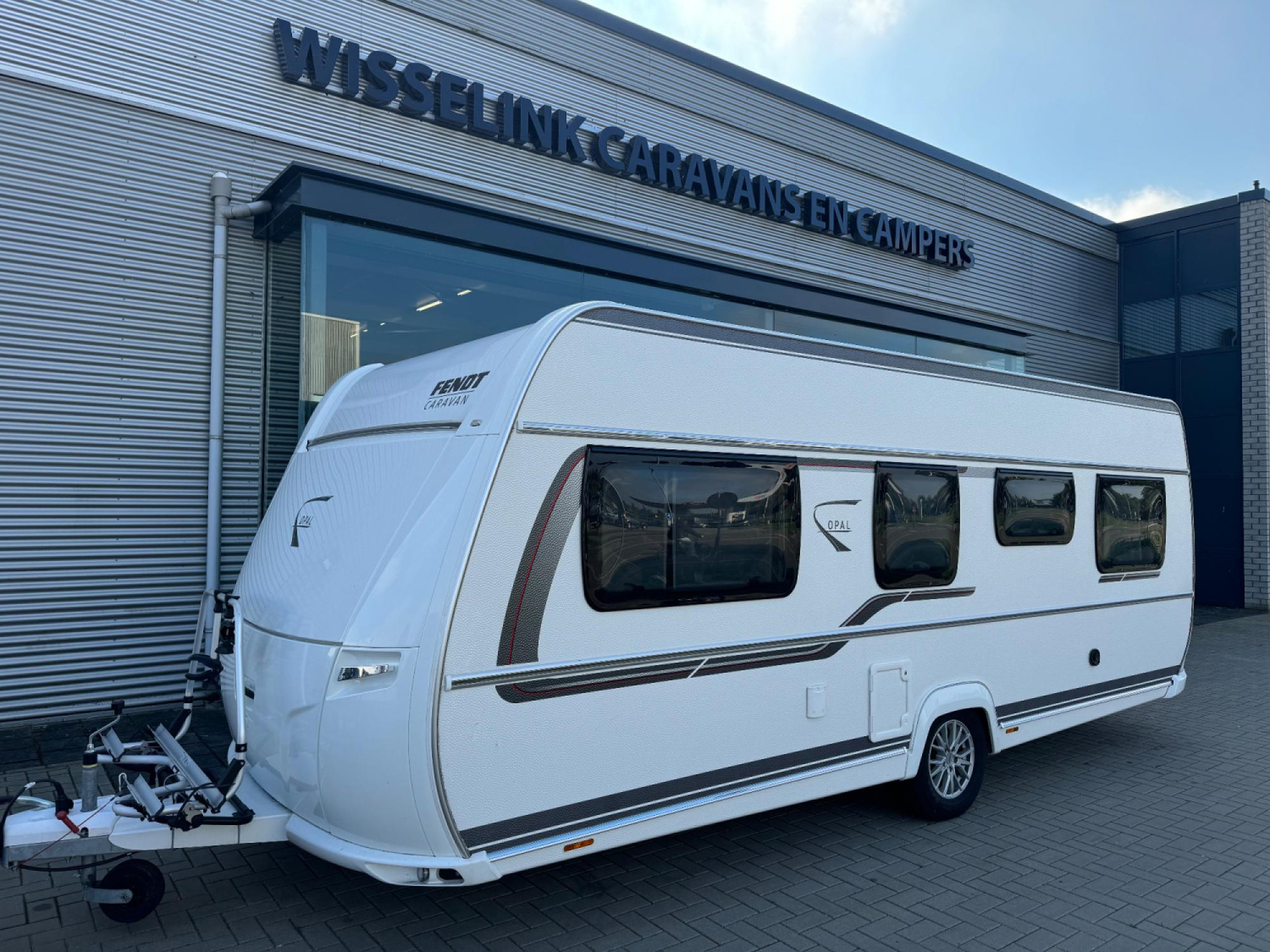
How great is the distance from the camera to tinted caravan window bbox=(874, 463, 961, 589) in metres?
5.05

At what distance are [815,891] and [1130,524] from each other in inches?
163

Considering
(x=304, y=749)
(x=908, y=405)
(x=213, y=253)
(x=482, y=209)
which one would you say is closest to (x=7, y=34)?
(x=213, y=253)

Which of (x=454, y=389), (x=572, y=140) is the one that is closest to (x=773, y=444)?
(x=454, y=389)

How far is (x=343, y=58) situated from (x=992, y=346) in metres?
9.96

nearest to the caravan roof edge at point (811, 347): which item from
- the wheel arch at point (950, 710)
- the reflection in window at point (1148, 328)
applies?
the wheel arch at point (950, 710)

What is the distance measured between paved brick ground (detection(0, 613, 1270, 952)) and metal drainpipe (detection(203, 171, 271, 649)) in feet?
6.51

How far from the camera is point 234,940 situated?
3.78 metres

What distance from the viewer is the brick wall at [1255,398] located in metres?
14.8

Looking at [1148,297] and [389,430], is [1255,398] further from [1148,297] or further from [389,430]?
[389,430]

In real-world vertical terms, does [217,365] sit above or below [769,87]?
below

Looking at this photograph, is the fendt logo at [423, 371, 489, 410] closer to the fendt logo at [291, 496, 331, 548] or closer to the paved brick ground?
the fendt logo at [291, 496, 331, 548]

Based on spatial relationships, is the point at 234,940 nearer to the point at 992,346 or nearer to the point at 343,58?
the point at 343,58

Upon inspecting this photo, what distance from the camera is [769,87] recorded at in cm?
1149

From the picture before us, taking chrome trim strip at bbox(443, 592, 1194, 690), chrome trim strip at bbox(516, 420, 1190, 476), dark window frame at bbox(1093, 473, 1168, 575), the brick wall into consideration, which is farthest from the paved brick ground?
the brick wall
